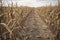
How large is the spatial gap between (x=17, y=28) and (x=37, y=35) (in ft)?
0.96

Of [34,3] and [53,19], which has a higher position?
[34,3]

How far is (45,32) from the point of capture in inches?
62.8

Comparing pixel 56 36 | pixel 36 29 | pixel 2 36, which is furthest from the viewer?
pixel 36 29

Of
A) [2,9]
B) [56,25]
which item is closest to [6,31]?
[2,9]

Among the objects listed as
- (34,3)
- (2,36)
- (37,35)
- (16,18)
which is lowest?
(37,35)

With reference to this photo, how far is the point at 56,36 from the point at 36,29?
0.92ft

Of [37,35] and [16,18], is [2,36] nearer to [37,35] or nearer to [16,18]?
[16,18]

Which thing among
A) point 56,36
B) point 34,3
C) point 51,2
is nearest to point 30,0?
point 34,3

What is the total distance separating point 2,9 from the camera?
1149mm

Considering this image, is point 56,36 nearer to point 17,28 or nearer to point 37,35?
point 37,35

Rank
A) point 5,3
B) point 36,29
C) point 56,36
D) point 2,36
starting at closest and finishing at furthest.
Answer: point 2,36 < point 5,3 < point 56,36 < point 36,29

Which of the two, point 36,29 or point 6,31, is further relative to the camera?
point 36,29

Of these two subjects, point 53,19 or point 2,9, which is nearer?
point 2,9

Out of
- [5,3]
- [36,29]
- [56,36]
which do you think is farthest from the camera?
[36,29]
